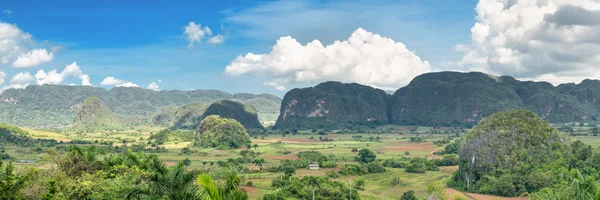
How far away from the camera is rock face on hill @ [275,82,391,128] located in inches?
6383

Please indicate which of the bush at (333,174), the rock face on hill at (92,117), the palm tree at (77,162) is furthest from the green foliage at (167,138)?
the rock face on hill at (92,117)

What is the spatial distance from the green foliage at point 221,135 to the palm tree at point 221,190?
74.3 meters

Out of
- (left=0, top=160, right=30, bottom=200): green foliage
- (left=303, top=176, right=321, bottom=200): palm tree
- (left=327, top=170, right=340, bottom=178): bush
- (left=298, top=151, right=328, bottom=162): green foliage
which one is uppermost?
(left=0, top=160, right=30, bottom=200): green foliage

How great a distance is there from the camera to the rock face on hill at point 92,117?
171 meters

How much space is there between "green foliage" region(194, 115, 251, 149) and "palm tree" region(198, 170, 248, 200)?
74311mm

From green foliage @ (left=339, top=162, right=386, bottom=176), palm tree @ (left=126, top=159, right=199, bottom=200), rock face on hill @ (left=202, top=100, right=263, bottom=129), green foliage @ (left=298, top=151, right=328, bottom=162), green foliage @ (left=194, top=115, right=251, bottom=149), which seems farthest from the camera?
rock face on hill @ (left=202, top=100, right=263, bottom=129)

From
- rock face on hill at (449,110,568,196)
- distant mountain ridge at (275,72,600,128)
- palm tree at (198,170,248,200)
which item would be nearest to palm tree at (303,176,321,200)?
rock face on hill at (449,110,568,196)

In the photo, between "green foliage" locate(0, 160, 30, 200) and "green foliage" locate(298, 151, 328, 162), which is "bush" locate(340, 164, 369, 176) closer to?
"green foliage" locate(298, 151, 328, 162)

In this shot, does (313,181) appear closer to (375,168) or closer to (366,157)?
(375,168)

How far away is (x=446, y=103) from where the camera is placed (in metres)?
163

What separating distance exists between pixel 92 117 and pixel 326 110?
9203 cm

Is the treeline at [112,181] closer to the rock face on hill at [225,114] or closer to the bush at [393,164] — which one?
the bush at [393,164]

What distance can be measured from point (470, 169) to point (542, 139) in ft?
28.9

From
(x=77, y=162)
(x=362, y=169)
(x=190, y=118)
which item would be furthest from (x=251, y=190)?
(x=190, y=118)
